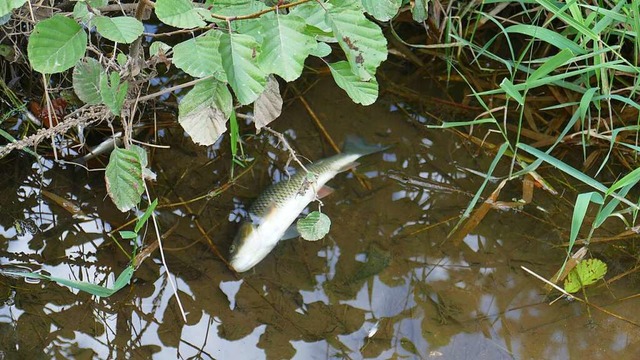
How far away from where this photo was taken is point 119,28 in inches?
64.6

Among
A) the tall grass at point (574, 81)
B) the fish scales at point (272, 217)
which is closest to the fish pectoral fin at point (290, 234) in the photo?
the fish scales at point (272, 217)

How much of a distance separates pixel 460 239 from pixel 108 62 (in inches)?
66.0

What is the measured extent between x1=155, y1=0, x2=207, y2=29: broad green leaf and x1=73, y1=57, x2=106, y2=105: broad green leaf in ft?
1.60

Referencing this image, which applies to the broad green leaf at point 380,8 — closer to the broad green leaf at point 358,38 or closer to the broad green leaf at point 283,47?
the broad green leaf at point 358,38

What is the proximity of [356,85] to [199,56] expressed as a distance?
0.46m

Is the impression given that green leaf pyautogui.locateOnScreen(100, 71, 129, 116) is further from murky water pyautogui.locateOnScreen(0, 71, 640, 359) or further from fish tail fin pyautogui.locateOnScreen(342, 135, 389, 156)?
fish tail fin pyautogui.locateOnScreen(342, 135, 389, 156)

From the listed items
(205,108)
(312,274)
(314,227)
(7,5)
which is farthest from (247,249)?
(7,5)

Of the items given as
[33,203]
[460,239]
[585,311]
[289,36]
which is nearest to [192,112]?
[289,36]

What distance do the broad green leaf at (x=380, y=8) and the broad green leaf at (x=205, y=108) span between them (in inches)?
18.4

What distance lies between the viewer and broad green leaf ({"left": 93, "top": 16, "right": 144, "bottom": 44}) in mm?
1619

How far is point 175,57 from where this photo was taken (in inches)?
65.2

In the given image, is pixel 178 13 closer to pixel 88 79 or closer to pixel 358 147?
pixel 88 79

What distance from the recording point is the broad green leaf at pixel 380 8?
1655 millimetres

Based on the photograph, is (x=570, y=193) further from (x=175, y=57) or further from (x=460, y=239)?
(x=175, y=57)
